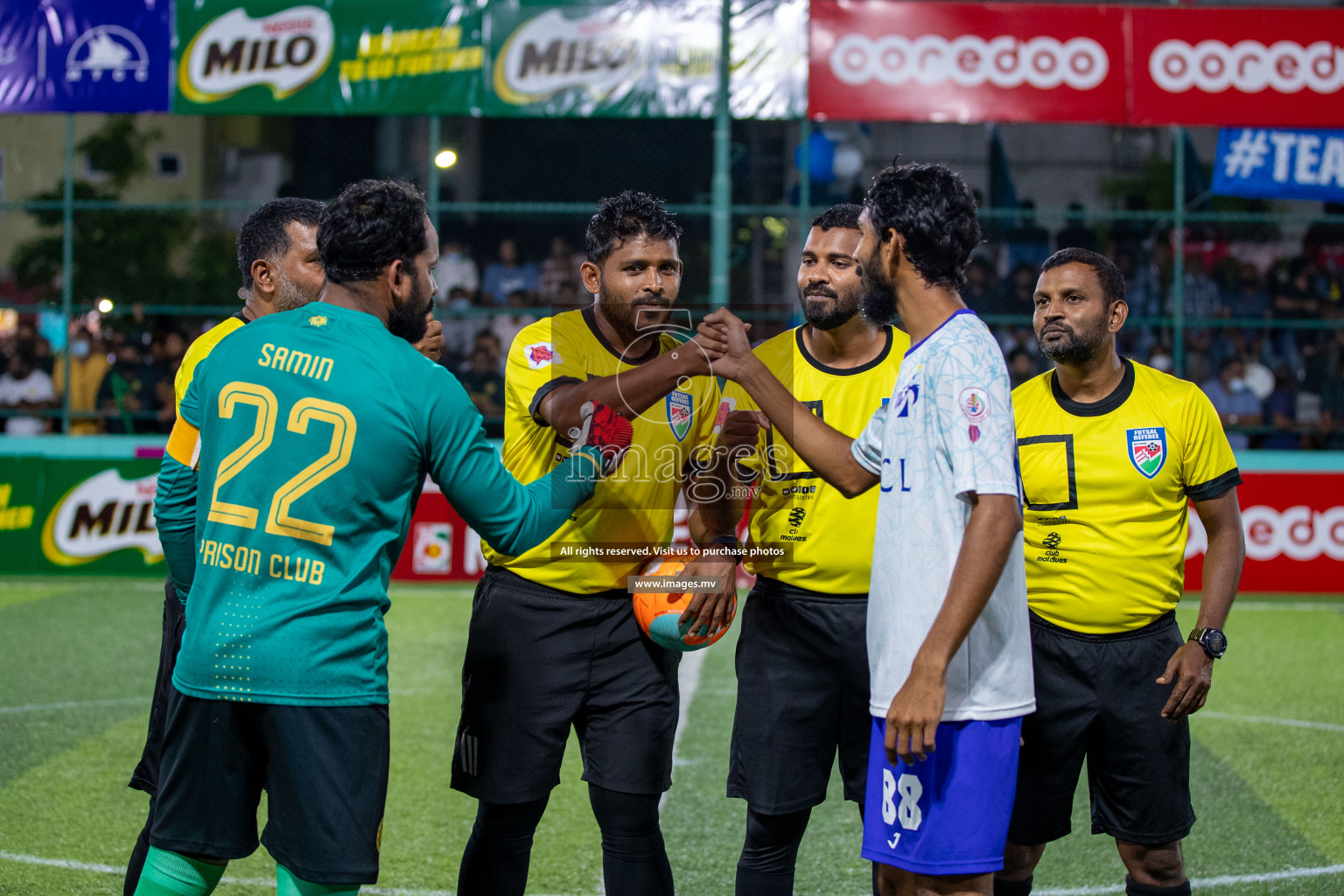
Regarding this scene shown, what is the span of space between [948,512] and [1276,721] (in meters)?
5.42

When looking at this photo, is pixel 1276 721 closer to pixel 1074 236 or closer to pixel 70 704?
pixel 70 704

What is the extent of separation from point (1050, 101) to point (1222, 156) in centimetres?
232

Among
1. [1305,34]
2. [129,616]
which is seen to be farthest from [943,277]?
[1305,34]

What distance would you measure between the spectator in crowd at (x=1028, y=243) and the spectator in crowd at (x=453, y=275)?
672 centimetres

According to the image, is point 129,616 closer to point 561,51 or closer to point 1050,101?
point 561,51

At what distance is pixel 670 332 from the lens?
13.3 feet

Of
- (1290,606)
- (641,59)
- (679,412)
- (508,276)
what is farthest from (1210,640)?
(508,276)

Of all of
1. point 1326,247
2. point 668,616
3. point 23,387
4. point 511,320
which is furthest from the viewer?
point 1326,247

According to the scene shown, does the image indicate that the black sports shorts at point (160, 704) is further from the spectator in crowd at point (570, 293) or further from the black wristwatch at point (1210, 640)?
the spectator in crowd at point (570, 293)

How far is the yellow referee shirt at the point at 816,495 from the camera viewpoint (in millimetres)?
3846

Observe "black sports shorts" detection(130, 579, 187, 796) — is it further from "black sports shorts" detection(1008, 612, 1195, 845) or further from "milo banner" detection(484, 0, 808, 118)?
"milo banner" detection(484, 0, 808, 118)

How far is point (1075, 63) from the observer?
12219mm

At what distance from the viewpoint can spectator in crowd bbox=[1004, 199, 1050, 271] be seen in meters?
15.7

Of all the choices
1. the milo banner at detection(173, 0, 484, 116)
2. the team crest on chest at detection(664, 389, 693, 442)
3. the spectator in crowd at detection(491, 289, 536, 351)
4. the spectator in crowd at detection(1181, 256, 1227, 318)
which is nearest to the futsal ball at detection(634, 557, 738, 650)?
the team crest on chest at detection(664, 389, 693, 442)
